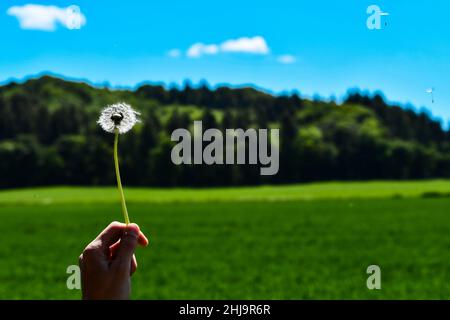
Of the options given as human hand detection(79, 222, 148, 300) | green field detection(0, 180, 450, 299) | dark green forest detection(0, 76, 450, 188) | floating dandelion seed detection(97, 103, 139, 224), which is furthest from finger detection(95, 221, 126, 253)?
dark green forest detection(0, 76, 450, 188)

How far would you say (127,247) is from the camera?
4.20 feet

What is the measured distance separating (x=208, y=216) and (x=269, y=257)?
16.6 m

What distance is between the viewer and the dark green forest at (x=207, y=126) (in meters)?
72.6

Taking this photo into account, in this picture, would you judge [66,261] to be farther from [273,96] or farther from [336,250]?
[273,96]

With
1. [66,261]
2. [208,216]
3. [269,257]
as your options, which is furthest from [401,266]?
[208,216]

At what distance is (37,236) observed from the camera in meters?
25.7

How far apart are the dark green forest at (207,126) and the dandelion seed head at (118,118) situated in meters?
48.5

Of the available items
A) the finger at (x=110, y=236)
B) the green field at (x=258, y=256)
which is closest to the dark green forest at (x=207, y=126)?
the green field at (x=258, y=256)

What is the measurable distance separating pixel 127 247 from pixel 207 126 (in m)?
93.3

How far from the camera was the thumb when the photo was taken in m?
1.27

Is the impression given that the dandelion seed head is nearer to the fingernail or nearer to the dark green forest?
the fingernail

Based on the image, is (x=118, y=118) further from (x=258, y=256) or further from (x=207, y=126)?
(x=207, y=126)

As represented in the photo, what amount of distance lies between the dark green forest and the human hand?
4839 cm

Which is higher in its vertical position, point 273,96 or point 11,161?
point 273,96
